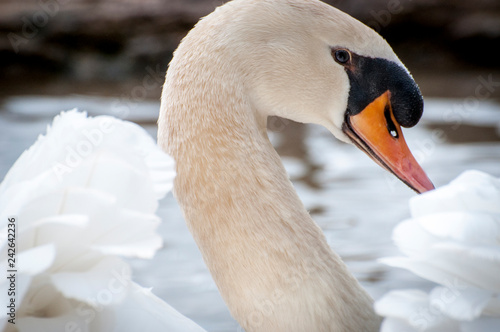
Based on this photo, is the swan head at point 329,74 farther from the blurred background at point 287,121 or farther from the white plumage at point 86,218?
the blurred background at point 287,121

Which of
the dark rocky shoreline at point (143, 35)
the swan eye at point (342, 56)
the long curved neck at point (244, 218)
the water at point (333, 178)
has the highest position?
the swan eye at point (342, 56)

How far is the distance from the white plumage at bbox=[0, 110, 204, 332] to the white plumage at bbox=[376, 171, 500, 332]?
0.42 m

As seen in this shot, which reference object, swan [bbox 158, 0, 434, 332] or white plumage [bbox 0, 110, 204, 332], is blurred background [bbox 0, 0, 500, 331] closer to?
swan [bbox 158, 0, 434, 332]

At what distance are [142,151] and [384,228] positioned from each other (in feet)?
7.77

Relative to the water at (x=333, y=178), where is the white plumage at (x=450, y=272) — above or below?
above

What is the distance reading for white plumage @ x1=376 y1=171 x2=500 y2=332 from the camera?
1.30 metres

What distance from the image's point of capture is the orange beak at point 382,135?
179 centimetres

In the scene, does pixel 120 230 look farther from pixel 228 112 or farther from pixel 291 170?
pixel 291 170

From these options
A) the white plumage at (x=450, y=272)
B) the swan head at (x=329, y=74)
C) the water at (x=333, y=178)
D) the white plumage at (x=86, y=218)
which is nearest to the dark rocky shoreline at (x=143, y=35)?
the water at (x=333, y=178)

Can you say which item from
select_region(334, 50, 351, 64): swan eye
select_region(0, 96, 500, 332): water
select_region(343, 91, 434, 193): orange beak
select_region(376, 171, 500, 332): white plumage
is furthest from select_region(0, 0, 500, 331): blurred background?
select_region(376, 171, 500, 332): white plumage

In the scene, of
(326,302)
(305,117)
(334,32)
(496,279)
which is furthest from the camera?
(305,117)

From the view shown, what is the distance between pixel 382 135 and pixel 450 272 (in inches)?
20.5

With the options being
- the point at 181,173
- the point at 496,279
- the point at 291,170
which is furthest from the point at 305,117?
the point at 291,170

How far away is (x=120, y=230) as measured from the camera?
138cm
